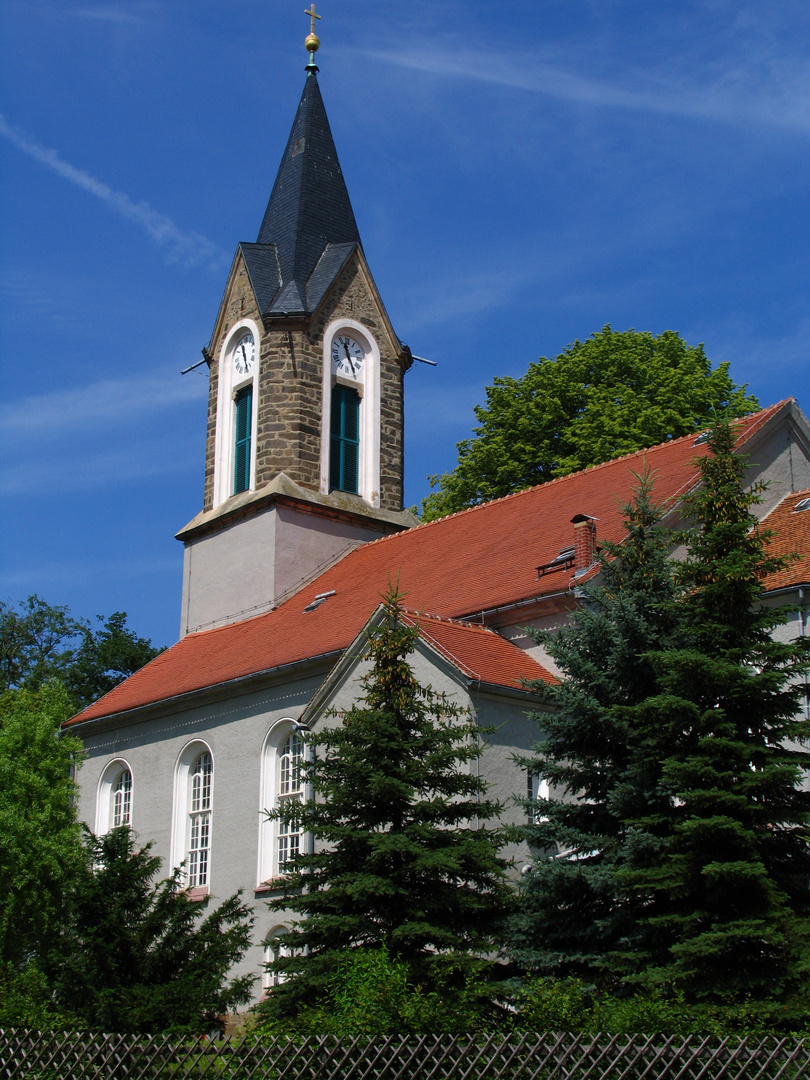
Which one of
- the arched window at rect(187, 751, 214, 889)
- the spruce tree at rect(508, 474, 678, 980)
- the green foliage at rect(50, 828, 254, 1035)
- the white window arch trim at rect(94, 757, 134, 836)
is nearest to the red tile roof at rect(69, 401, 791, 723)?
the white window arch trim at rect(94, 757, 134, 836)

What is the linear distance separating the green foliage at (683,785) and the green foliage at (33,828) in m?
9.11

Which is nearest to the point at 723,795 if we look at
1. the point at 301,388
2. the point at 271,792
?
the point at 271,792

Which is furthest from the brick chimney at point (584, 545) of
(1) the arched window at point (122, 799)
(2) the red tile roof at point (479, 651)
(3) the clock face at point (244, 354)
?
(3) the clock face at point (244, 354)

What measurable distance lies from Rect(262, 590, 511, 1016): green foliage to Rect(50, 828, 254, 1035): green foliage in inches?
24.0

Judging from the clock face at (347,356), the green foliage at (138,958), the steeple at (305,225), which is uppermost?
the steeple at (305,225)

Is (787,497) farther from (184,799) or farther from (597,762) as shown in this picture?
(184,799)

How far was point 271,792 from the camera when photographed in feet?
70.3

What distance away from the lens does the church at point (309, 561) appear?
18.5 metres

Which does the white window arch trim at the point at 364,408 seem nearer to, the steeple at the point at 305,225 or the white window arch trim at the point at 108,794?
the steeple at the point at 305,225

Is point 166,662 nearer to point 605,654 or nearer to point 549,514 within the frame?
point 549,514

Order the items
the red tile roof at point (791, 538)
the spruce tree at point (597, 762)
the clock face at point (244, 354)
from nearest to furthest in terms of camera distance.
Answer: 1. the spruce tree at point (597, 762)
2. the red tile roof at point (791, 538)
3. the clock face at point (244, 354)

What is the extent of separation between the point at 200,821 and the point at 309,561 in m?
6.53

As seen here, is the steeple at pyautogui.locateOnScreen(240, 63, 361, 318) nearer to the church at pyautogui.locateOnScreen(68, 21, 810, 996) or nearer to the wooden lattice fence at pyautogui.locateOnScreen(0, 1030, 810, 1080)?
the church at pyautogui.locateOnScreen(68, 21, 810, 996)

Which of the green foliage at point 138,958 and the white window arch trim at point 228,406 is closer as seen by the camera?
the green foliage at point 138,958
